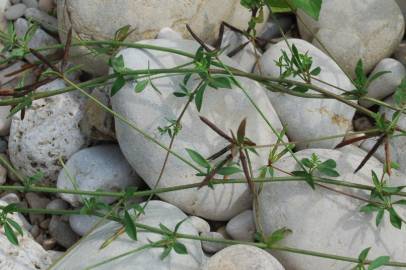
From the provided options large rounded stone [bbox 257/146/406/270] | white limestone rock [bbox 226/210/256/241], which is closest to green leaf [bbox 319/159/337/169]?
large rounded stone [bbox 257/146/406/270]

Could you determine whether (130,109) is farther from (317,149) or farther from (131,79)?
(317,149)

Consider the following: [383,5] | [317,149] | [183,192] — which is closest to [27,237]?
[183,192]

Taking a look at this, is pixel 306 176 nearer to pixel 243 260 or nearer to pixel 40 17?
pixel 243 260

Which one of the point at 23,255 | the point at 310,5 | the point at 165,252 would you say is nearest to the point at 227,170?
the point at 165,252

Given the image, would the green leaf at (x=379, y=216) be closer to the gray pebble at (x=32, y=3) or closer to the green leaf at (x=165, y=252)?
the green leaf at (x=165, y=252)

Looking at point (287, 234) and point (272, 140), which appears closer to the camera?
point (287, 234)

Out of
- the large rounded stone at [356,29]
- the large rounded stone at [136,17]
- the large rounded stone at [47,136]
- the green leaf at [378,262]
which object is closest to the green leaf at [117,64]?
the large rounded stone at [136,17]

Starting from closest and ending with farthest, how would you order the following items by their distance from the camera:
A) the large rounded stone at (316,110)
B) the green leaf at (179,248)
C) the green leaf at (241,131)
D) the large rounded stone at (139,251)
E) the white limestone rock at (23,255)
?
the green leaf at (241,131)
the green leaf at (179,248)
the large rounded stone at (139,251)
the white limestone rock at (23,255)
the large rounded stone at (316,110)
